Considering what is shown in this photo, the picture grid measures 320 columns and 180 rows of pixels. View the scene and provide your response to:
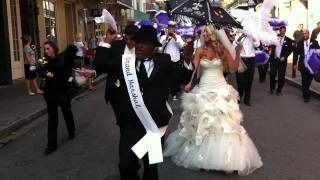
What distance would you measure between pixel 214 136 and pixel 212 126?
120 mm

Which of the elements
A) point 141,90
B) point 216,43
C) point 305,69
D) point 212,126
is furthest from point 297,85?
point 141,90

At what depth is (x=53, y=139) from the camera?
8.23 meters

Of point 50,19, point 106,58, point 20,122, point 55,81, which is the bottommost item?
point 20,122

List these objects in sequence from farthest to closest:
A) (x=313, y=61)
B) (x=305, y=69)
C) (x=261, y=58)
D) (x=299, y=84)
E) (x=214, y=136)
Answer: (x=299, y=84), (x=261, y=58), (x=305, y=69), (x=313, y=61), (x=214, y=136)

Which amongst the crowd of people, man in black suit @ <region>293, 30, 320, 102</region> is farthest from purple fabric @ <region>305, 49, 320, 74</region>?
the crowd of people

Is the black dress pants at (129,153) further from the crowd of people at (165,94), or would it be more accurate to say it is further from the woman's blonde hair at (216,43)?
the woman's blonde hair at (216,43)

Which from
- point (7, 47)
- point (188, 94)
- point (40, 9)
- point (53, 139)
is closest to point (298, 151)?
point (188, 94)

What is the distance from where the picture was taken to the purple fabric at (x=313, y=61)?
12.8 metres

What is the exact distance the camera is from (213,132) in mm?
6527

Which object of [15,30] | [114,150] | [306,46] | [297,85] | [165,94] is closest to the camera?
[165,94]

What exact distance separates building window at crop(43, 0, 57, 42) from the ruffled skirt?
20.1 meters

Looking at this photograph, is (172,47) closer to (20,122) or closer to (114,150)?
(20,122)

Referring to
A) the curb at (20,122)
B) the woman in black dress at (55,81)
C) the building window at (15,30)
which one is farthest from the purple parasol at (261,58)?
the woman in black dress at (55,81)

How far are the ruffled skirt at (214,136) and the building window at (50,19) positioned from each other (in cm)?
2007
